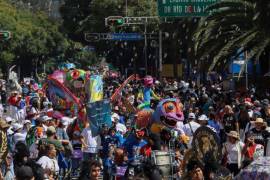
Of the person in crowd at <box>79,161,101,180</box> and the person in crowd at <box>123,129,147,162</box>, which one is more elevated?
the person in crowd at <box>79,161,101,180</box>

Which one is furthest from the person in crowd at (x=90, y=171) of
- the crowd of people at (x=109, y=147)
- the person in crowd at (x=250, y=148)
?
the person in crowd at (x=250, y=148)

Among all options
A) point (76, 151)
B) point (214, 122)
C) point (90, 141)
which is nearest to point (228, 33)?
point (214, 122)

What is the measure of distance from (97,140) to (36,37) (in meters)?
73.2

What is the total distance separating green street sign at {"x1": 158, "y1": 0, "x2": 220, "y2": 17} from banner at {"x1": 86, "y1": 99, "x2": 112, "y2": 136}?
9.74 m

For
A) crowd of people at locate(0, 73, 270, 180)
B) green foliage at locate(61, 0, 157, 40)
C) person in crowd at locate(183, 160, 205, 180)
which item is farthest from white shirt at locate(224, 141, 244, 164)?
green foliage at locate(61, 0, 157, 40)

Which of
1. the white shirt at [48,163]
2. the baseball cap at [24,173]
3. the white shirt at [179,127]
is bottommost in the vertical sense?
the white shirt at [179,127]

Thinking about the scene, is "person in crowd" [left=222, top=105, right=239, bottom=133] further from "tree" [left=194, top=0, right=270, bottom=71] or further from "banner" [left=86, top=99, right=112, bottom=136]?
"tree" [left=194, top=0, right=270, bottom=71]

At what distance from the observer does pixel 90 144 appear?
17.4m

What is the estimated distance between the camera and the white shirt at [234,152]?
46.7 feet

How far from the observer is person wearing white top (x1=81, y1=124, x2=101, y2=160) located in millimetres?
17234

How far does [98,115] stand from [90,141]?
1034 mm

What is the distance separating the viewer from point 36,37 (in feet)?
295

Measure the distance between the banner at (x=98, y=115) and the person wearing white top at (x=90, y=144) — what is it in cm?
14

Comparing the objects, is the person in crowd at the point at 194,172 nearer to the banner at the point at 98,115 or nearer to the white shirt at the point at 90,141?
the white shirt at the point at 90,141
